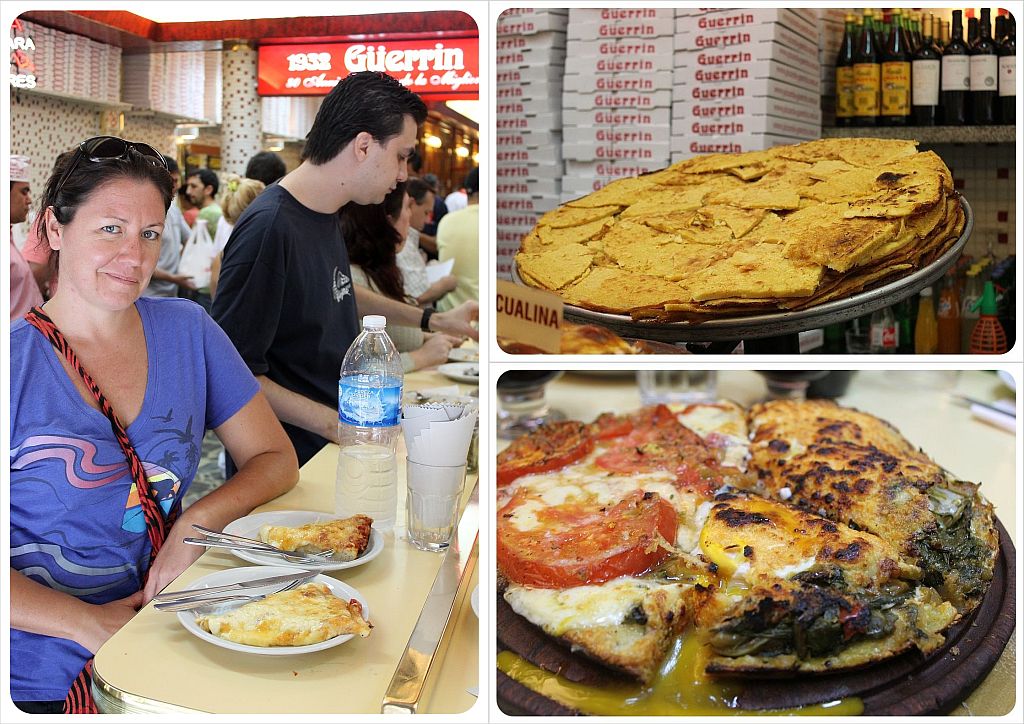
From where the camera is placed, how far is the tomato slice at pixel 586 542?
878mm

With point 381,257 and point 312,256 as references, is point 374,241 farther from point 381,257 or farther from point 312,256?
point 312,256

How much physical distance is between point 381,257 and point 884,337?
141cm

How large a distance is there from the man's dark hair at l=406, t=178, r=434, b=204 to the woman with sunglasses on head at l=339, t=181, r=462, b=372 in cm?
95

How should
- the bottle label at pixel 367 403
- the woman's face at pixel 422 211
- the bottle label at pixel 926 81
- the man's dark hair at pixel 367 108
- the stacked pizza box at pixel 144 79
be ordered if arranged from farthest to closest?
the woman's face at pixel 422 211, the stacked pizza box at pixel 144 79, the man's dark hair at pixel 367 108, the bottle label at pixel 926 81, the bottle label at pixel 367 403

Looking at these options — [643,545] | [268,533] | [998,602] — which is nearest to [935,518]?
[998,602]

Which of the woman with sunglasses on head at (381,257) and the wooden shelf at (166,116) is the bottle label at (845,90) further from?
the wooden shelf at (166,116)

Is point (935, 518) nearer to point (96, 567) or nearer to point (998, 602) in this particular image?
point (998, 602)

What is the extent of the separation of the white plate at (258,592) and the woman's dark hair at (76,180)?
18.8 inches

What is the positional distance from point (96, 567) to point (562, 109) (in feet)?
3.26

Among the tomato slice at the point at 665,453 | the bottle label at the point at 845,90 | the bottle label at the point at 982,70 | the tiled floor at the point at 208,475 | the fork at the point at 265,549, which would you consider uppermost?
the bottle label at the point at 982,70

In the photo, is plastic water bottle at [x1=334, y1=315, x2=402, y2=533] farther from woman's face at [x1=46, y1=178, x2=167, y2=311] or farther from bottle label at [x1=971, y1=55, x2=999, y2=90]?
bottle label at [x1=971, y1=55, x2=999, y2=90]

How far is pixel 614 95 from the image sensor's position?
1391 millimetres

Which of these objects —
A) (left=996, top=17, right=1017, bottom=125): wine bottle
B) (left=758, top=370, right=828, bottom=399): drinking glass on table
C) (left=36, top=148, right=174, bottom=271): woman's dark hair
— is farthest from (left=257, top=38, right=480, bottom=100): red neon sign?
(left=758, top=370, right=828, bottom=399): drinking glass on table

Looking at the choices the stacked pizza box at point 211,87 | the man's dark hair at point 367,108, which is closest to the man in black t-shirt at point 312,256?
the man's dark hair at point 367,108
